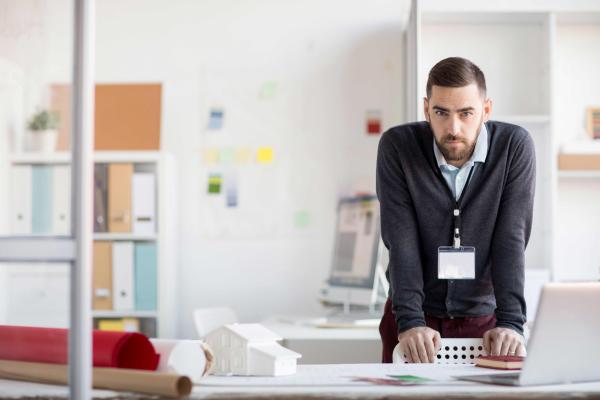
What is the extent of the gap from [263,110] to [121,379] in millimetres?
3456

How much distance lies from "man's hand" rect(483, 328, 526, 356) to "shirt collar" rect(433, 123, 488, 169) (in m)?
0.46

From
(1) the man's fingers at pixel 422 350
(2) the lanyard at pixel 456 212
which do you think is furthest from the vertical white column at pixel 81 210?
(2) the lanyard at pixel 456 212

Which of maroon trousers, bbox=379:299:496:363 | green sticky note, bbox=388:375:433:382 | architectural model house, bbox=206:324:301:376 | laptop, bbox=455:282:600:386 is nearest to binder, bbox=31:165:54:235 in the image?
architectural model house, bbox=206:324:301:376

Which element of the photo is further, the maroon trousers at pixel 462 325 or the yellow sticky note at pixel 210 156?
the yellow sticky note at pixel 210 156

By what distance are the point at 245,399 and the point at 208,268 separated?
345 centimetres

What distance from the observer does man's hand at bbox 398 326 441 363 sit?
210 centimetres

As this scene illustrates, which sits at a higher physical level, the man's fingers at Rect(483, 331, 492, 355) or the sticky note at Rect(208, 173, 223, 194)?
the sticky note at Rect(208, 173, 223, 194)

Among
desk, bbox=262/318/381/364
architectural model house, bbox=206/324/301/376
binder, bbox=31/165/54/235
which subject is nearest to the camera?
binder, bbox=31/165/54/235

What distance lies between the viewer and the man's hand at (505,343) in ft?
6.88

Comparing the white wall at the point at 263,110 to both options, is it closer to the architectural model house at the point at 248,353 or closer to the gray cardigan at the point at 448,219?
the gray cardigan at the point at 448,219

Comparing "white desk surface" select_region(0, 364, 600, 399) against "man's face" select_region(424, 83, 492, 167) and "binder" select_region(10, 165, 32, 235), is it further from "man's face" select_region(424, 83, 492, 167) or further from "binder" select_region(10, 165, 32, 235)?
"man's face" select_region(424, 83, 492, 167)

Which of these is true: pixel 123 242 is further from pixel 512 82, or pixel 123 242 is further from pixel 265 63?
pixel 512 82

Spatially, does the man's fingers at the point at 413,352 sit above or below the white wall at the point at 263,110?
below

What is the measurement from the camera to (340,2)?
478 cm
